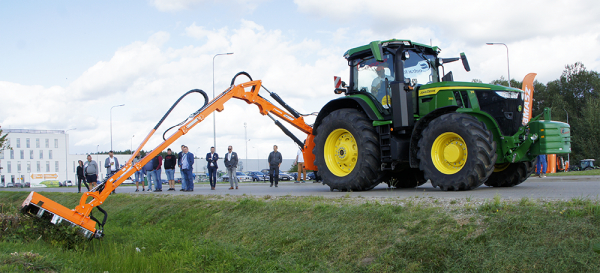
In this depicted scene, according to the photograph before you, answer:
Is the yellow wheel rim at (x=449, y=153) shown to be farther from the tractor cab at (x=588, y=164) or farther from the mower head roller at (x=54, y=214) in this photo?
the tractor cab at (x=588, y=164)

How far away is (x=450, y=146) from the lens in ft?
28.9

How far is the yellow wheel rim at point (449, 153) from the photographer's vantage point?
873cm

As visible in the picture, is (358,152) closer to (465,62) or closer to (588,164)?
(465,62)

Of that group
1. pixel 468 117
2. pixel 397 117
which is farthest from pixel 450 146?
pixel 397 117

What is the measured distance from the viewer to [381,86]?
1046 cm

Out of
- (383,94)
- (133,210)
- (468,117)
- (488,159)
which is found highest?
(383,94)

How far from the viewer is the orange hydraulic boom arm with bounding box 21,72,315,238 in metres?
7.15

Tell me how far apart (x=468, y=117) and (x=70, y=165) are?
114 metres

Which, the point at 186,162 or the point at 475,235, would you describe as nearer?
the point at 475,235

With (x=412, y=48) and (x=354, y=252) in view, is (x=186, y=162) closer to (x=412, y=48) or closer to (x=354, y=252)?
(x=412, y=48)

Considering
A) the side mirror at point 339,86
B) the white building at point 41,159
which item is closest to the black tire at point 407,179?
the side mirror at point 339,86

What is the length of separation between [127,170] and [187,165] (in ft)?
29.8

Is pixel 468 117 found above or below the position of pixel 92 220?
above

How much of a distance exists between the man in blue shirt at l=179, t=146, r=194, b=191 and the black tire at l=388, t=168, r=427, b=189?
8.38 m
